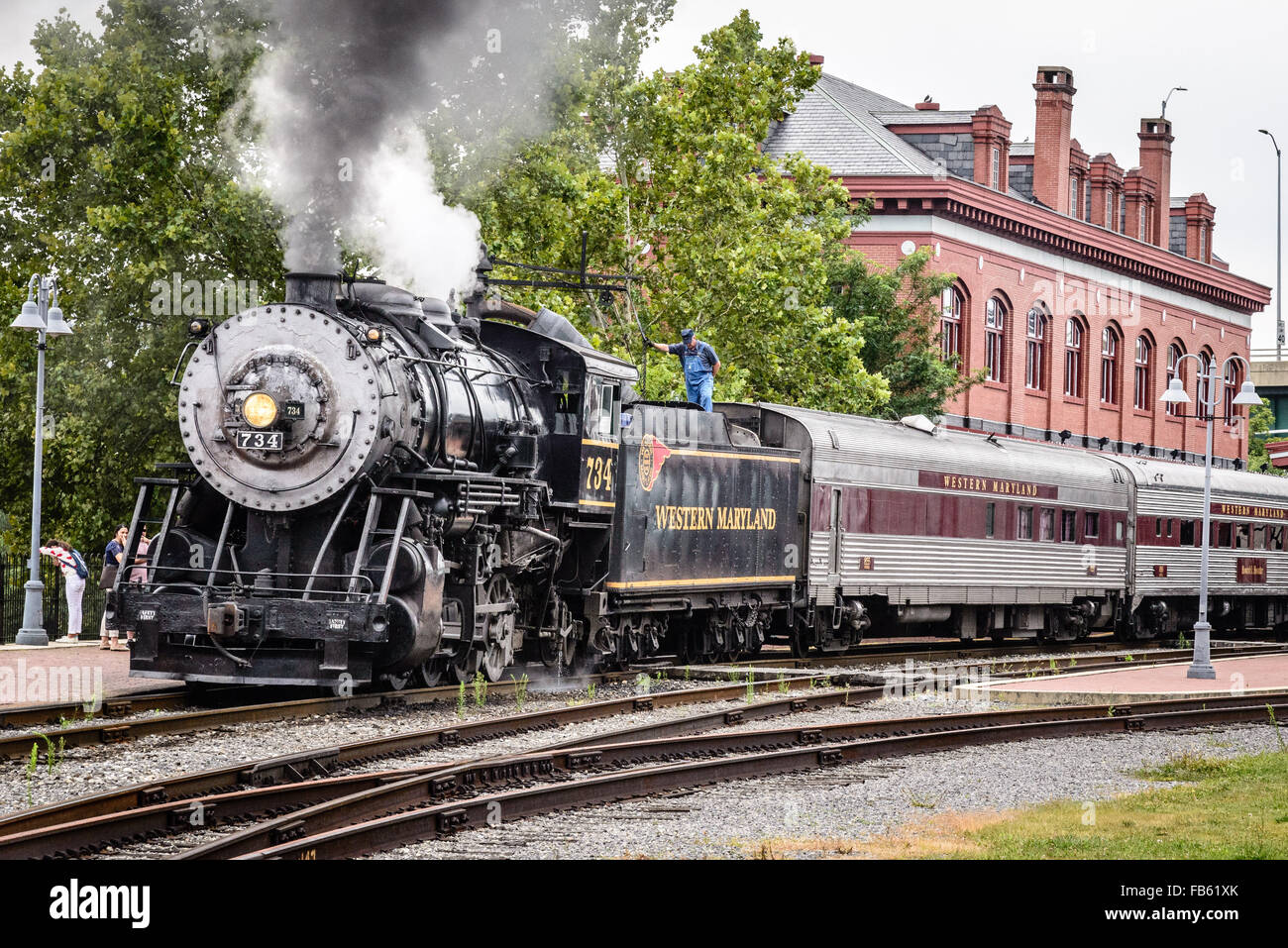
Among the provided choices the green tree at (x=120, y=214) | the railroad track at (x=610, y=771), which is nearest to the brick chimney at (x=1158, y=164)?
the green tree at (x=120, y=214)

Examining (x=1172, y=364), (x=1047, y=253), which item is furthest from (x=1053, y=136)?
(x=1172, y=364)

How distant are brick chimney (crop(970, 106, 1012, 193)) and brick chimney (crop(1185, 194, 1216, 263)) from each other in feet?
47.6

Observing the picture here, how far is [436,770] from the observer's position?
10.1 m

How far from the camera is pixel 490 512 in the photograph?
14.8 m

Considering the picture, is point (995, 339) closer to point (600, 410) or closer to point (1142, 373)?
point (1142, 373)

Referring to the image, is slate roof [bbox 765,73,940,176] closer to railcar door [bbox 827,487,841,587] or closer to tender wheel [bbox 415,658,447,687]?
railcar door [bbox 827,487,841,587]

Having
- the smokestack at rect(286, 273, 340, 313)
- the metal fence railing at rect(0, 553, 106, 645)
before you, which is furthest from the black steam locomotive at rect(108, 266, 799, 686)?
the metal fence railing at rect(0, 553, 106, 645)

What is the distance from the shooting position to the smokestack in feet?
44.7

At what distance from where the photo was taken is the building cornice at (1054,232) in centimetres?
3959

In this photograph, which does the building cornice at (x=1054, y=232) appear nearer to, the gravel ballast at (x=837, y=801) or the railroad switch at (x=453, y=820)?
the gravel ballast at (x=837, y=801)

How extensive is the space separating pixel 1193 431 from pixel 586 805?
5051 centimetres

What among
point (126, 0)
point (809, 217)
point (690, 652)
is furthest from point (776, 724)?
point (809, 217)

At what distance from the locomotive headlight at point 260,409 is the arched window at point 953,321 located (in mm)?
29065
